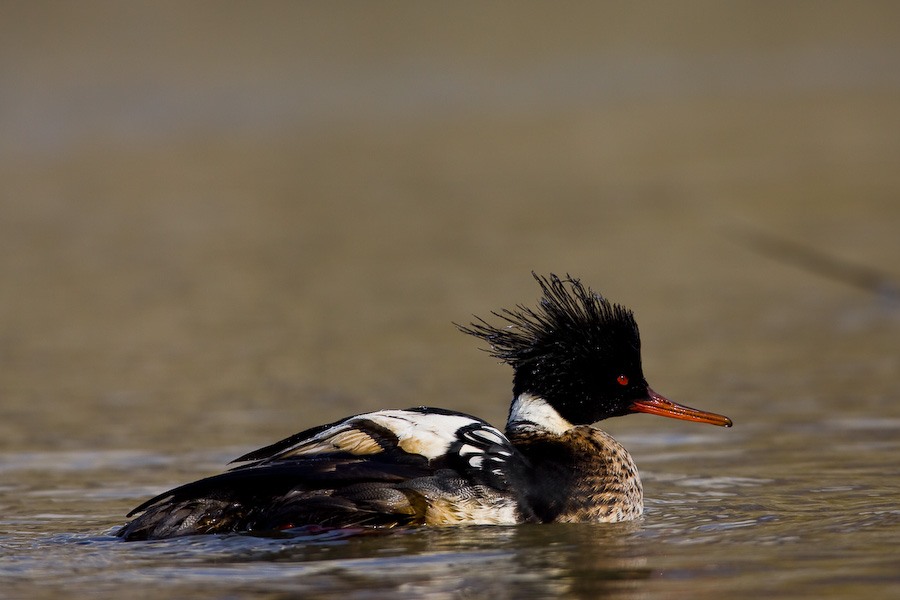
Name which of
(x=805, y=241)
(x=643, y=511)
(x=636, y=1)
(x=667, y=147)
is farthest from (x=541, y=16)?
(x=643, y=511)

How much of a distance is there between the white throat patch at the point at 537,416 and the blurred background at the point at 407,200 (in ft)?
7.75

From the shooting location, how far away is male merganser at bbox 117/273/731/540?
22.2 feet

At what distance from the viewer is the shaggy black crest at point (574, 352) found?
7.36m

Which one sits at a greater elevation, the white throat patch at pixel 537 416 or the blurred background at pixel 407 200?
the blurred background at pixel 407 200

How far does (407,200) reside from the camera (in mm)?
20453

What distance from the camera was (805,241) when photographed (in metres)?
17.1

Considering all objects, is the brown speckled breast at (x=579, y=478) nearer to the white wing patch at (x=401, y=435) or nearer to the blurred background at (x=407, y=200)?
the white wing patch at (x=401, y=435)

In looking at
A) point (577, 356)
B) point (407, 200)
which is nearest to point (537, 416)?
point (577, 356)

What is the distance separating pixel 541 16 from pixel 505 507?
101ft

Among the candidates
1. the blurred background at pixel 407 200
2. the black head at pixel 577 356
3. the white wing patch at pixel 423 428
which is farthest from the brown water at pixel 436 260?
the black head at pixel 577 356

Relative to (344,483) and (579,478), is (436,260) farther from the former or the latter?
(344,483)

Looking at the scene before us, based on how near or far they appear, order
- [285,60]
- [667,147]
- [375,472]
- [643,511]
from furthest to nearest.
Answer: [285,60], [667,147], [643,511], [375,472]

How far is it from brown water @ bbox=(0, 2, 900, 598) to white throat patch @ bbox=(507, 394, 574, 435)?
66cm

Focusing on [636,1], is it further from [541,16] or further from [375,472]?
[375,472]
